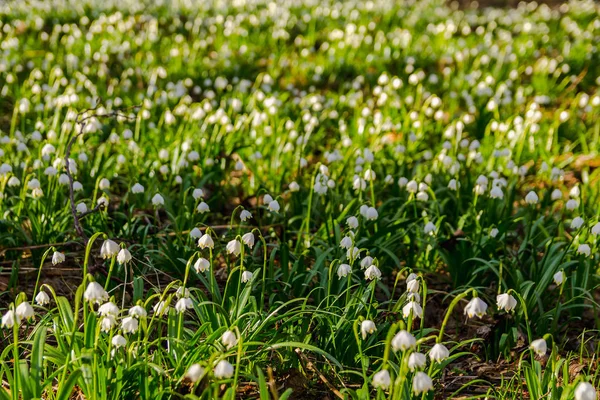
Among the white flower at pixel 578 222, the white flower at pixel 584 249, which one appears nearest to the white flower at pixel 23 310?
the white flower at pixel 584 249

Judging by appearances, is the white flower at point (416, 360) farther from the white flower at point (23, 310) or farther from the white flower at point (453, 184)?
the white flower at point (453, 184)

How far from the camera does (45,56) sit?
6727 millimetres

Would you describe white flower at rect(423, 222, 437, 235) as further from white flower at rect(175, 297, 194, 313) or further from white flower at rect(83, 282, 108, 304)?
white flower at rect(83, 282, 108, 304)

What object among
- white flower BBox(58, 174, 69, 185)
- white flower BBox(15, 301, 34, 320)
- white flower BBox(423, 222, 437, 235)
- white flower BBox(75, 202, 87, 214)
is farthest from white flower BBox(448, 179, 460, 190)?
white flower BBox(15, 301, 34, 320)

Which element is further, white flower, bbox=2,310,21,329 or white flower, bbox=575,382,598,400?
white flower, bbox=2,310,21,329

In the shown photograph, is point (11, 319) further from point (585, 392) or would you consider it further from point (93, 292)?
point (585, 392)

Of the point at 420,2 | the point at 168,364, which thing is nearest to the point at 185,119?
the point at 168,364

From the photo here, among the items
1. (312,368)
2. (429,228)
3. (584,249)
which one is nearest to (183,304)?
(312,368)

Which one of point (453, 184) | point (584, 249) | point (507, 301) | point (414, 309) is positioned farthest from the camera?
point (453, 184)

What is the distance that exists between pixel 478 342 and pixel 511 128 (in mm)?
2637

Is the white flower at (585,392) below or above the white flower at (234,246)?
above

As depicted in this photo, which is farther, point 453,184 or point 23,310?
point 453,184

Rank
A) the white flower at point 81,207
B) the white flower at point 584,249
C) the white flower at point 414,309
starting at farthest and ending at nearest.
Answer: the white flower at point 81,207
the white flower at point 584,249
the white flower at point 414,309

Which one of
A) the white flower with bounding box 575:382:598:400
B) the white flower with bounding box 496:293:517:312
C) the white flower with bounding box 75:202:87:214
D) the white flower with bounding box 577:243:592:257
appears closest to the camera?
the white flower with bounding box 575:382:598:400
